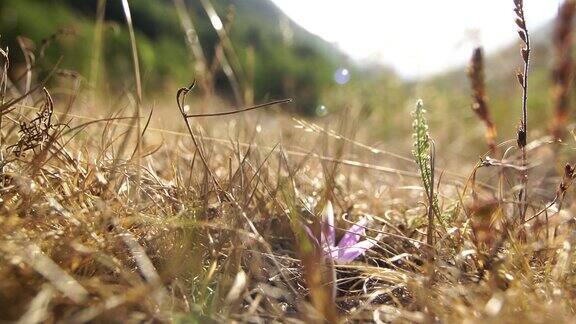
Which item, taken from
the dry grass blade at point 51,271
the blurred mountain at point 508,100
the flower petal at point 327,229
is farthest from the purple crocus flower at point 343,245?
the blurred mountain at point 508,100

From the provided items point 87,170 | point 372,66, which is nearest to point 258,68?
point 372,66

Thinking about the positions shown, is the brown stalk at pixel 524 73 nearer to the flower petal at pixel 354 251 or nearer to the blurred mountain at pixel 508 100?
the flower petal at pixel 354 251

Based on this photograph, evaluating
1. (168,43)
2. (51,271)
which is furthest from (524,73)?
(168,43)

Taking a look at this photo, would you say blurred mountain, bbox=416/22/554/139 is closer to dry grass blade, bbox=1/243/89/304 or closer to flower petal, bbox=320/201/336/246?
flower petal, bbox=320/201/336/246

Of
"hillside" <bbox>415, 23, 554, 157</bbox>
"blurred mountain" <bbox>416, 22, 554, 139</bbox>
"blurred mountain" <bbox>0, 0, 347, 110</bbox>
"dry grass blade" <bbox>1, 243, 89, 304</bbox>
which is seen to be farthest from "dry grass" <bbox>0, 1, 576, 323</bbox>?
"hillside" <bbox>415, 23, 554, 157</bbox>

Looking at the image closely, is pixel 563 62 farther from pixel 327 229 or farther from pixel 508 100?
pixel 508 100

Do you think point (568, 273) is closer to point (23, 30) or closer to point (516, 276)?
point (516, 276)
